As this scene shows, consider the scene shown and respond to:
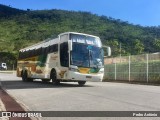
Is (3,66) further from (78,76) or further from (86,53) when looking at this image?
(78,76)

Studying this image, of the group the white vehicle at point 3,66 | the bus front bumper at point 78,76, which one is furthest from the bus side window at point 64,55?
the white vehicle at point 3,66

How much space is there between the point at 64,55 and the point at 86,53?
127 centimetres

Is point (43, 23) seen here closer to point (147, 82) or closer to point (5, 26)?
point (5, 26)

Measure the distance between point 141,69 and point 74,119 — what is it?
22676mm

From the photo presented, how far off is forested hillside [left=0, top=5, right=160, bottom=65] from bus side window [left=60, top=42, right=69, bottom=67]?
5420 cm

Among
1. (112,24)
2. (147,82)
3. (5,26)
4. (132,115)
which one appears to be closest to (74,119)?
(132,115)

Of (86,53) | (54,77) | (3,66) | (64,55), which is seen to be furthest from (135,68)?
(3,66)

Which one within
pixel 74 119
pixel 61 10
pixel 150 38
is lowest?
pixel 74 119

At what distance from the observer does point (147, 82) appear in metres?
29.6

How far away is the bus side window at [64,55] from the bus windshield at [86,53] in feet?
1.41

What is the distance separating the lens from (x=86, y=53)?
22.0 metres

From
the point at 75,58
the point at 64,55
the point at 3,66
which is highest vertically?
the point at 64,55

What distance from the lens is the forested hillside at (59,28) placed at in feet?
289

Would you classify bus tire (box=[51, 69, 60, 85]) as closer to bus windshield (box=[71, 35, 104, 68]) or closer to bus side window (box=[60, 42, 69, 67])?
bus side window (box=[60, 42, 69, 67])
